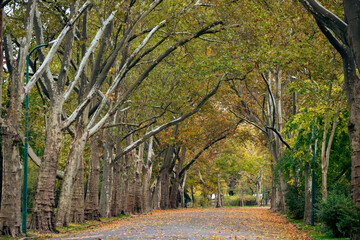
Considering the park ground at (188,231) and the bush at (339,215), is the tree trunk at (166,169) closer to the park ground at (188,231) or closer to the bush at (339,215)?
the park ground at (188,231)

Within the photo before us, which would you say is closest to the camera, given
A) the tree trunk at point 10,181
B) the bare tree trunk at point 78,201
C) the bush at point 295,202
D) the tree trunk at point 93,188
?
the tree trunk at point 10,181

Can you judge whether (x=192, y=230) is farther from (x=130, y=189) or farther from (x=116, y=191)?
(x=130, y=189)

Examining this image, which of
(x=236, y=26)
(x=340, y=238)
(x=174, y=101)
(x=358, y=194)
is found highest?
(x=236, y=26)

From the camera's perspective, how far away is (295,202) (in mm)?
24188

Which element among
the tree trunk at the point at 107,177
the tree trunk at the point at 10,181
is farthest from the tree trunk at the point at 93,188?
the tree trunk at the point at 10,181

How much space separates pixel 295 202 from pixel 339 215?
11301mm

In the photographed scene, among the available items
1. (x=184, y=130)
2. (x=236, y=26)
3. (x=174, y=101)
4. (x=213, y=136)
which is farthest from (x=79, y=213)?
(x=213, y=136)

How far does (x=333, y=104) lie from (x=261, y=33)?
17.6 feet

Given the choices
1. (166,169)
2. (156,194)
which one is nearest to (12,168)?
(166,169)

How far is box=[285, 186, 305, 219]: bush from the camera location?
78.3 ft

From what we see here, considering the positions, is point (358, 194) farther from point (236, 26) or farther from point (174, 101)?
point (174, 101)

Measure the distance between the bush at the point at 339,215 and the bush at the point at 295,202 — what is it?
9871mm

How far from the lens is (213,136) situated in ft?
127

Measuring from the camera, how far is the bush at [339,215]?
1257 centimetres
